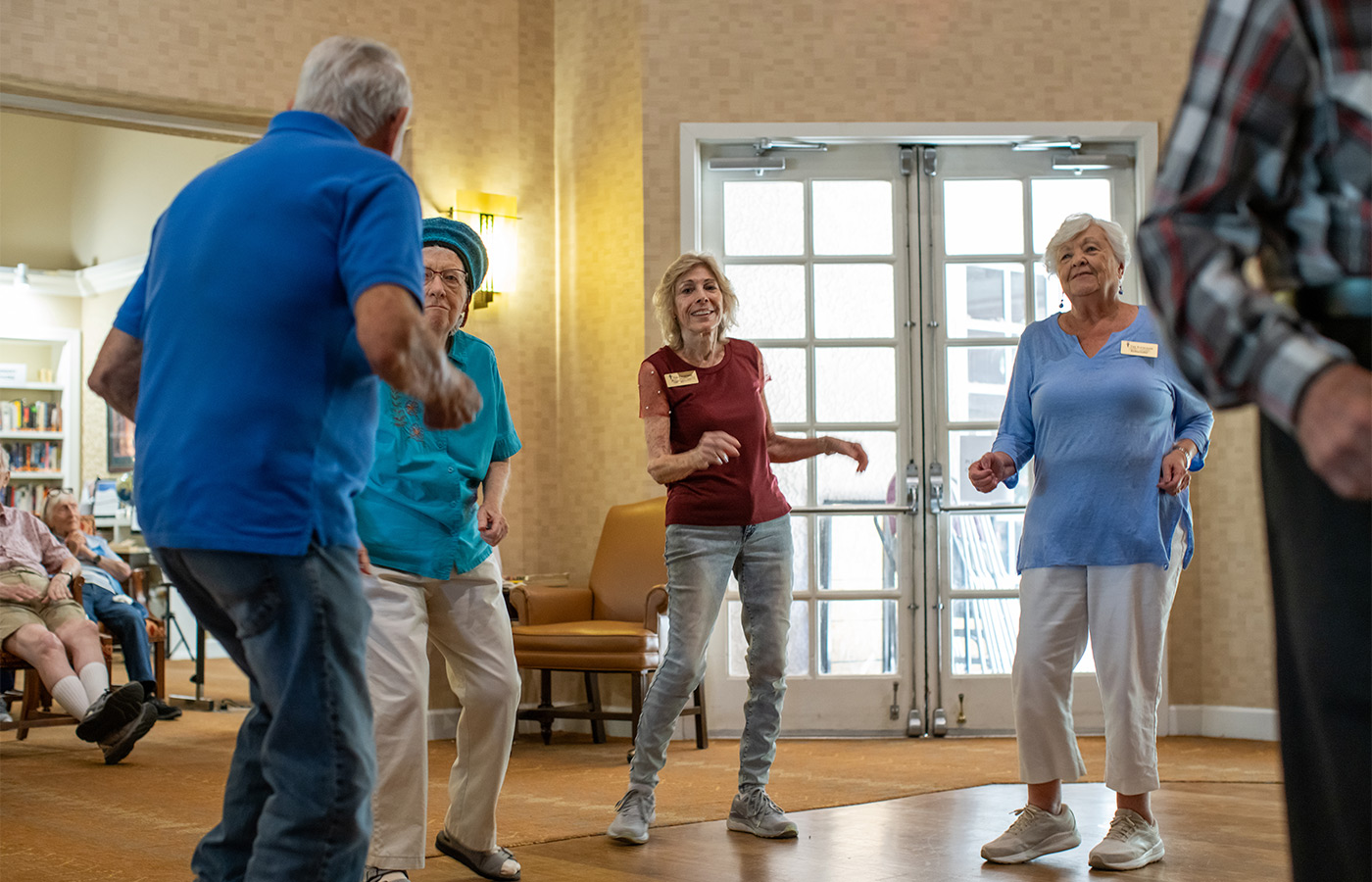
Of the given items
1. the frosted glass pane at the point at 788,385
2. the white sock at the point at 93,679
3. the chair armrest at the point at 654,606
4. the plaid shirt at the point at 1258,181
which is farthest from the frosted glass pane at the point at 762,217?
the plaid shirt at the point at 1258,181

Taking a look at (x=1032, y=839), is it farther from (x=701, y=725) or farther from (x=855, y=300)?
(x=855, y=300)

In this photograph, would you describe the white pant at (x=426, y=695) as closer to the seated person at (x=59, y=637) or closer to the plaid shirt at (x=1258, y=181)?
the plaid shirt at (x=1258, y=181)

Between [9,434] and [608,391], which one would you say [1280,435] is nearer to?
[608,391]

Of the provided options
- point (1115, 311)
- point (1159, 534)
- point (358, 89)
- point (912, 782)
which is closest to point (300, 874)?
point (358, 89)

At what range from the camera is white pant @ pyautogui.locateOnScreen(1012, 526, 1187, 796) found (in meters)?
2.94

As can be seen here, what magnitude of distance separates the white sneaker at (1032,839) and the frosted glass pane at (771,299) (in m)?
2.87

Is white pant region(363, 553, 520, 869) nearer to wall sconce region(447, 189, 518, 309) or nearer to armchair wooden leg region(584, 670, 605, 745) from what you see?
armchair wooden leg region(584, 670, 605, 745)

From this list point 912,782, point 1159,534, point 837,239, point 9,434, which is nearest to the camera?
point 1159,534

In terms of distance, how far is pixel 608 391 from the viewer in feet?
18.8

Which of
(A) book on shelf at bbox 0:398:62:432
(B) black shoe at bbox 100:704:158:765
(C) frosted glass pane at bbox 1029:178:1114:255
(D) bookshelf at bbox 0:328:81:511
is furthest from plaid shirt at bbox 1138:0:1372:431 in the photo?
(A) book on shelf at bbox 0:398:62:432

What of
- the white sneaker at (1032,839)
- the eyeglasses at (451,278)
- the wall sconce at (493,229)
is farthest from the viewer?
the wall sconce at (493,229)

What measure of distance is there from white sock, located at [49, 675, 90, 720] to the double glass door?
2.43 metres

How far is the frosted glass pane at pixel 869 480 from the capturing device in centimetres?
551

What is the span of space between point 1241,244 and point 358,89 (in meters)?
1.09
